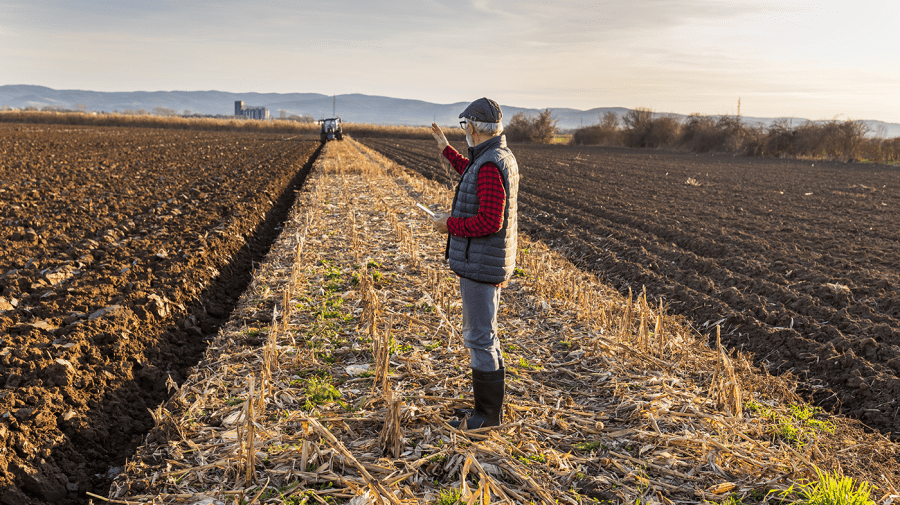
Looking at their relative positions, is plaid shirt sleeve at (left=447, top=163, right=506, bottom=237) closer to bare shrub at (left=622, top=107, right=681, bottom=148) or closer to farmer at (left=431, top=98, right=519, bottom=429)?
farmer at (left=431, top=98, right=519, bottom=429)

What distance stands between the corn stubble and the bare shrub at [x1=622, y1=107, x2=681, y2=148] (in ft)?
197

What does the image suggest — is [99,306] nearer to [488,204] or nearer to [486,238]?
[486,238]

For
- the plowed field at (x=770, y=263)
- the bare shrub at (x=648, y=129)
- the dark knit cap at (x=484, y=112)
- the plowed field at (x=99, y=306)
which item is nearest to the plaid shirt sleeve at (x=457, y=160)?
the dark knit cap at (x=484, y=112)

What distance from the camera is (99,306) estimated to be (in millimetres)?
6551

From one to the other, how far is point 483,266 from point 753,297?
20.2ft

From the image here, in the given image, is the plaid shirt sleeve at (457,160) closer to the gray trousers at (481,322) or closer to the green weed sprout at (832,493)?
the gray trousers at (481,322)

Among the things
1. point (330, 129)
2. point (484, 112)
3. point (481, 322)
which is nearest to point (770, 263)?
point (481, 322)

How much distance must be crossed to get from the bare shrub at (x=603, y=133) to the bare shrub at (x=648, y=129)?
6.17 feet

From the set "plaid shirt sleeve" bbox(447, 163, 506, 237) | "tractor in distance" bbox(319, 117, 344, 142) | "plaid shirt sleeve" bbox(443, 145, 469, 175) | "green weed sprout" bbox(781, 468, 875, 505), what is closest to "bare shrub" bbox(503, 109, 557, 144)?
"tractor in distance" bbox(319, 117, 344, 142)

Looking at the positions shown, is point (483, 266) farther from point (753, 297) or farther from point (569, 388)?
point (753, 297)

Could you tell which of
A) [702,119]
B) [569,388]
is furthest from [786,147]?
[569,388]

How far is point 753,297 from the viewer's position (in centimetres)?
801

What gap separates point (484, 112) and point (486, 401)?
6.95 ft

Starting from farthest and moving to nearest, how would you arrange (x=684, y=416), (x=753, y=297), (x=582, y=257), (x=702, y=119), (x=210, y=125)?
1. (x=210, y=125)
2. (x=702, y=119)
3. (x=582, y=257)
4. (x=753, y=297)
5. (x=684, y=416)
